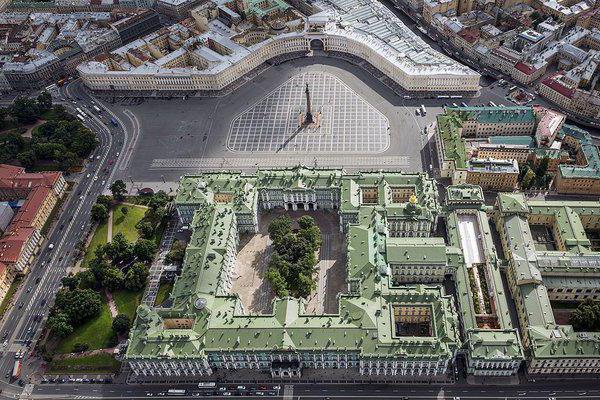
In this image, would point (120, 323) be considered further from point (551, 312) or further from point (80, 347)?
point (551, 312)

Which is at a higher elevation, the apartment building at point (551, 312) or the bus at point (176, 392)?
the apartment building at point (551, 312)

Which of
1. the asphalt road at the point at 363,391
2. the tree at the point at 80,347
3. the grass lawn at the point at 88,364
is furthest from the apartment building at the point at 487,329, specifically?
the tree at the point at 80,347

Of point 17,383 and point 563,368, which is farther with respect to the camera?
point 17,383

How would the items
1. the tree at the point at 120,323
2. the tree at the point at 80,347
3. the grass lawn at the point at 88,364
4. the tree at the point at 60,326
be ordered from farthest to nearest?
the tree at the point at 120,323 < the tree at the point at 60,326 < the tree at the point at 80,347 < the grass lawn at the point at 88,364

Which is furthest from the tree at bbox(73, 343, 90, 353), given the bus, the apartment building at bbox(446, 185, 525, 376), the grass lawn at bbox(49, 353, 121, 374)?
the apartment building at bbox(446, 185, 525, 376)

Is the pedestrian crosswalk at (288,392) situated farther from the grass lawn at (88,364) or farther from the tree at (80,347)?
the tree at (80,347)

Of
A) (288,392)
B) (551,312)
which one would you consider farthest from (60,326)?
(551,312)

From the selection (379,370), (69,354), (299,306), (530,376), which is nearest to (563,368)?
(530,376)

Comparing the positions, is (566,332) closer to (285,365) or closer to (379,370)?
(379,370)

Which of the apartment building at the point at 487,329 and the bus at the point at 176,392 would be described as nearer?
the apartment building at the point at 487,329
